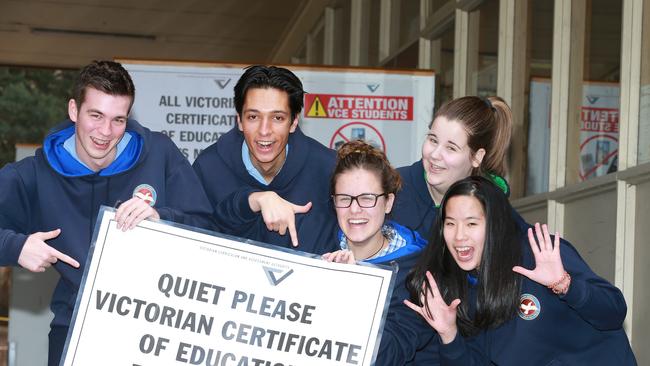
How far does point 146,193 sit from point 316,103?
3018 millimetres

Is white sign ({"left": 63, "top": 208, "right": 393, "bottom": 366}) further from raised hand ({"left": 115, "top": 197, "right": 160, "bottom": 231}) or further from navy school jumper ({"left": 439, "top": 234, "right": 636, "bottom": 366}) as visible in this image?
navy school jumper ({"left": 439, "top": 234, "right": 636, "bottom": 366})

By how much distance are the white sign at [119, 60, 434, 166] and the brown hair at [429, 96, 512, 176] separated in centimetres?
238

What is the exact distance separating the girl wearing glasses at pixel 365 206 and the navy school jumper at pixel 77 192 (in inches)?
19.5

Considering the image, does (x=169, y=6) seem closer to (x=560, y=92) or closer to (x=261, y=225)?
(x=560, y=92)

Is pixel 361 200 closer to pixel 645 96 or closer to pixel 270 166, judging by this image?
pixel 270 166

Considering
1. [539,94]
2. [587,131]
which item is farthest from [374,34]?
[587,131]

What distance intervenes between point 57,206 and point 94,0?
12239mm

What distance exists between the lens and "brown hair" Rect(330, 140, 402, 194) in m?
3.61

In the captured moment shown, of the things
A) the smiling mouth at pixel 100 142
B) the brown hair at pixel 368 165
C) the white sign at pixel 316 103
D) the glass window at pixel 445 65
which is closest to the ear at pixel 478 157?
the brown hair at pixel 368 165

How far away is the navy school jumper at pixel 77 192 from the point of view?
3.61 m

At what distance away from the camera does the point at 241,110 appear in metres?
3.90

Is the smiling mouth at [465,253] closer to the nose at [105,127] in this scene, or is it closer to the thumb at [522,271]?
the thumb at [522,271]

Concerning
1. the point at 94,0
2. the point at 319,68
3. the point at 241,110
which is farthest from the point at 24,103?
the point at 241,110

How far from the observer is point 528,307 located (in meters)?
3.42
